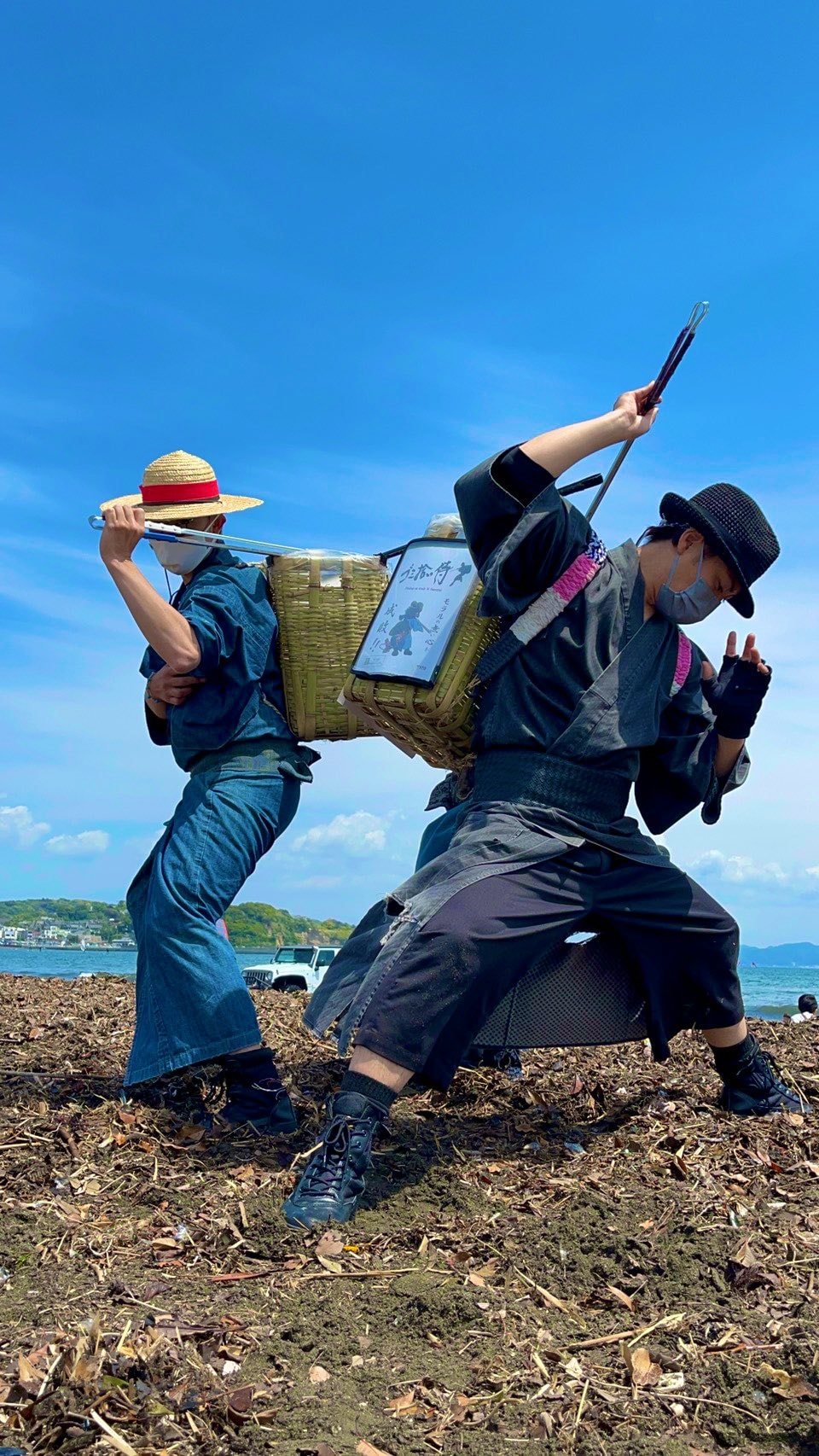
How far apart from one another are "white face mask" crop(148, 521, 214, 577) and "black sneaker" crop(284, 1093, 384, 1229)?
2110 millimetres

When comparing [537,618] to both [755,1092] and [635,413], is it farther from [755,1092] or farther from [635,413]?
[755,1092]

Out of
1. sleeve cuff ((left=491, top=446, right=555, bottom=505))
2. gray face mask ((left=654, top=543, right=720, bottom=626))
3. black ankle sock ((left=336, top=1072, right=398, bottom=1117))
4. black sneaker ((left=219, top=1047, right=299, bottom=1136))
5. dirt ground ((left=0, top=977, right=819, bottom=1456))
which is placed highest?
sleeve cuff ((left=491, top=446, right=555, bottom=505))

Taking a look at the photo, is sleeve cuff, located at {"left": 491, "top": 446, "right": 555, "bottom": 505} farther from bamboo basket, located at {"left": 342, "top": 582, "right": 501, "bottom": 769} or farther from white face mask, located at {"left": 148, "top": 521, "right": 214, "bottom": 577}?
white face mask, located at {"left": 148, "top": 521, "right": 214, "bottom": 577}

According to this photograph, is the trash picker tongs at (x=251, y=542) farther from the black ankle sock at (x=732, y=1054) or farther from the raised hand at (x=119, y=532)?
the black ankle sock at (x=732, y=1054)

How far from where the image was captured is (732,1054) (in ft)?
15.8

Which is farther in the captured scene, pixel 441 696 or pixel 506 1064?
pixel 506 1064

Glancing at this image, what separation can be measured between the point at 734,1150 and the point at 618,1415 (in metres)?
1.82

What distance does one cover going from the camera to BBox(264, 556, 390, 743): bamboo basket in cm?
475

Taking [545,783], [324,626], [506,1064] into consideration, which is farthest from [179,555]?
[506,1064]

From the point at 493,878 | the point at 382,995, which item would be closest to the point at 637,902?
the point at 493,878

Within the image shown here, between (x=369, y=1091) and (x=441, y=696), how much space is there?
1210mm

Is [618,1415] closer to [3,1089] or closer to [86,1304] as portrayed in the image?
[86,1304]

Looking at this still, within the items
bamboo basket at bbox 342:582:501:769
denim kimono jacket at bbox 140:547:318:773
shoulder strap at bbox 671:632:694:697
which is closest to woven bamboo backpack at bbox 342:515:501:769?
bamboo basket at bbox 342:582:501:769

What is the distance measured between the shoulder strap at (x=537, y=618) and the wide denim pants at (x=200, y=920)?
1046 mm
